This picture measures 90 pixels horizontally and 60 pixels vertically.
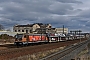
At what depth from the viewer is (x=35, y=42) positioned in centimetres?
6412

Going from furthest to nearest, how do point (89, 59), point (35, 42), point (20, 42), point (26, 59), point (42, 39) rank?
point (42, 39) < point (35, 42) < point (20, 42) < point (26, 59) < point (89, 59)

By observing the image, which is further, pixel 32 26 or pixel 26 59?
pixel 32 26

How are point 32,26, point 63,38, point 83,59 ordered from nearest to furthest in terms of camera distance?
point 83,59 < point 63,38 < point 32,26

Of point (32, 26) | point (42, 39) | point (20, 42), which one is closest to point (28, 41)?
point (20, 42)

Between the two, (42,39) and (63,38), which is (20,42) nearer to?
(42,39)

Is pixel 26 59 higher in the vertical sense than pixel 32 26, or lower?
lower

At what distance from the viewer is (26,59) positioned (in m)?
26.0

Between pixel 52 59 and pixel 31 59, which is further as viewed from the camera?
pixel 31 59

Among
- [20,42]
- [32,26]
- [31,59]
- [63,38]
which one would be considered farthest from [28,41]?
[32,26]

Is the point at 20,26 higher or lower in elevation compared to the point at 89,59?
higher

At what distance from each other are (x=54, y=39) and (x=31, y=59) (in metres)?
71.4

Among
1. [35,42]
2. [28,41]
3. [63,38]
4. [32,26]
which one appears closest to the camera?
[28,41]

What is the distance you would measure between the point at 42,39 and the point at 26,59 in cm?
4458

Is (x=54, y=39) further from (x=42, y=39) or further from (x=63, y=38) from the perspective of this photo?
(x=42, y=39)
